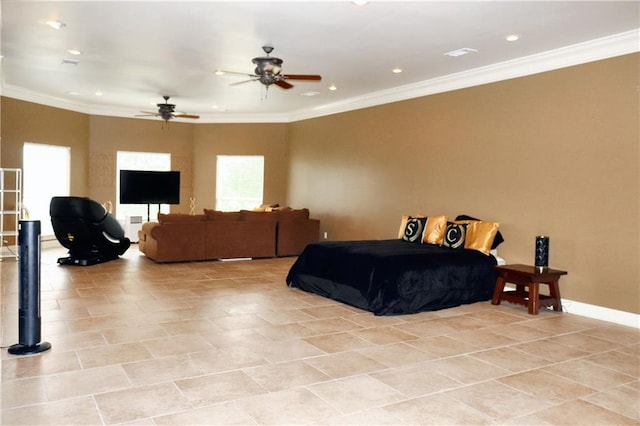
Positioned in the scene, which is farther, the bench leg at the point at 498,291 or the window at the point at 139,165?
the window at the point at 139,165

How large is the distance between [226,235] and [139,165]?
431 cm

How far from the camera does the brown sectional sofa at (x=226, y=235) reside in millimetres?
8078

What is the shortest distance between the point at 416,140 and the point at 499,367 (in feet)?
15.6

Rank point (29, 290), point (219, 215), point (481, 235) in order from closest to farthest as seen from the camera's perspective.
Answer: point (29, 290), point (481, 235), point (219, 215)

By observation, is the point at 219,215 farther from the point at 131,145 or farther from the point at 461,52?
the point at 461,52

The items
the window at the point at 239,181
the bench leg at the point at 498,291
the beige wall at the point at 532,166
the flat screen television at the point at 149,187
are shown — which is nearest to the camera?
the beige wall at the point at 532,166

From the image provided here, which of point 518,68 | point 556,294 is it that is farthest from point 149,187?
point 556,294

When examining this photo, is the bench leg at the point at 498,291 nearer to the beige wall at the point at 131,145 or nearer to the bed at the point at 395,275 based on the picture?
the bed at the point at 395,275

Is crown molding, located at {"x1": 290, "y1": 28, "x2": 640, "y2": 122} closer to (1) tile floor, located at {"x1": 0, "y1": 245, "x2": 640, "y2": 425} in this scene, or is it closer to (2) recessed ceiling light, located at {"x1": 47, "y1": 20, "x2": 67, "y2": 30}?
(1) tile floor, located at {"x1": 0, "y1": 245, "x2": 640, "y2": 425}

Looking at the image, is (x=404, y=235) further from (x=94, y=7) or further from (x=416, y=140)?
(x=94, y=7)

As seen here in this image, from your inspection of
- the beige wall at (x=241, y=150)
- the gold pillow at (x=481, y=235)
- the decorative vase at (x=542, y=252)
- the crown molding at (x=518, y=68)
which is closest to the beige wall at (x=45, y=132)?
the beige wall at (x=241, y=150)

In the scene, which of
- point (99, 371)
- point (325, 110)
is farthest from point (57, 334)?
point (325, 110)

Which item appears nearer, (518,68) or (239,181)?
(518,68)

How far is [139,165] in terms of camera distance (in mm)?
11672
